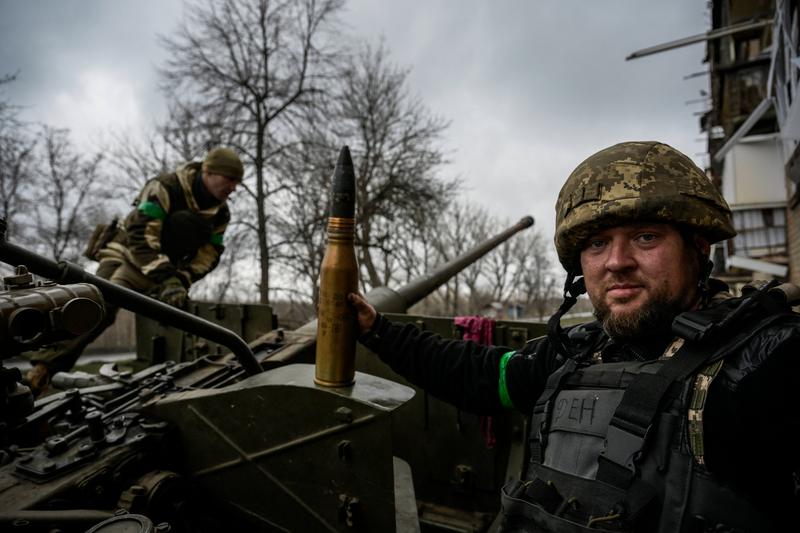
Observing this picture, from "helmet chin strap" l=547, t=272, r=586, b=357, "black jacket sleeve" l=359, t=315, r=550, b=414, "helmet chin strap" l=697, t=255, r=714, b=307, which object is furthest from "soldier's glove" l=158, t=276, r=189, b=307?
"helmet chin strap" l=697, t=255, r=714, b=307

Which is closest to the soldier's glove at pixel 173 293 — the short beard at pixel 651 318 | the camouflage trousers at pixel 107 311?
the camouflage trousers at pixel 107 311

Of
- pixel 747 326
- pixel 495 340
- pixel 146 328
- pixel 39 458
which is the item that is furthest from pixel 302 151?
pixel 747 326

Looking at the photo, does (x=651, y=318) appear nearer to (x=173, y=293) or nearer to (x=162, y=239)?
(x=173, y=293)

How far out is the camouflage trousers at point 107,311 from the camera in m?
4.62

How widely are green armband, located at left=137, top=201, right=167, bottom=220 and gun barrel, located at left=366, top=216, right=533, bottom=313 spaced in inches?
82.7

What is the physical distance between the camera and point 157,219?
5004mm

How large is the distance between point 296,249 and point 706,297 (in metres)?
14.2

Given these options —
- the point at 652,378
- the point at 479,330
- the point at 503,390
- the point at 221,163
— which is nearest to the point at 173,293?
the point at 221,163

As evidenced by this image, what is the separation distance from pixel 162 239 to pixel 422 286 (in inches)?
104

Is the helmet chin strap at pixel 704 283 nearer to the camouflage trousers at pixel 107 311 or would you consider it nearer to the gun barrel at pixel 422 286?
the gun barrel at pixel 422 286

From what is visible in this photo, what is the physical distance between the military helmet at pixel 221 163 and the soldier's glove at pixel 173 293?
1.08 metres

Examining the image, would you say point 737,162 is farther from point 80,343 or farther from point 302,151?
point 80,343

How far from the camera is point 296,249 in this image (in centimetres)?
1548

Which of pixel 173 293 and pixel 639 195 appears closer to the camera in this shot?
pixel 639 195
